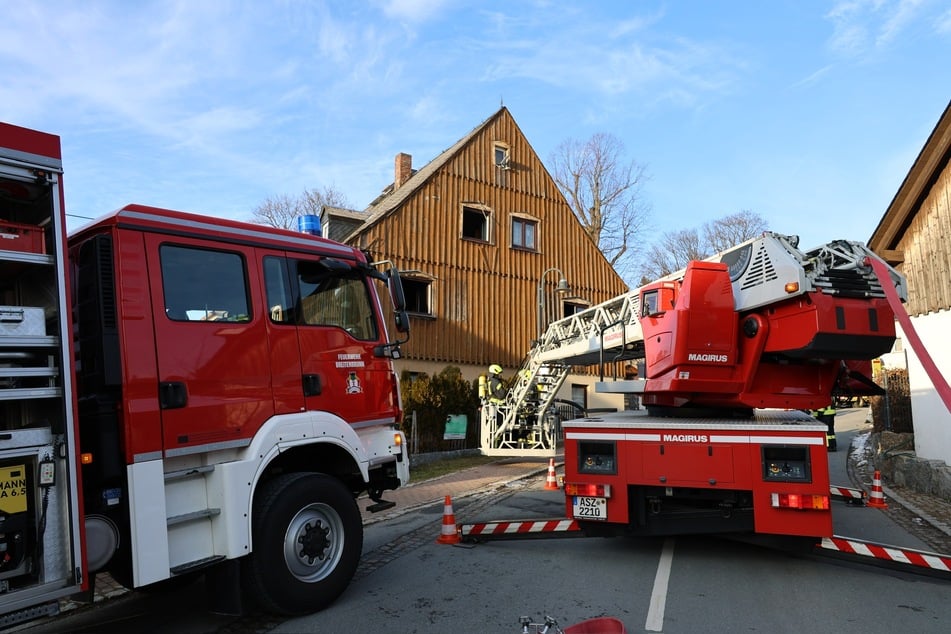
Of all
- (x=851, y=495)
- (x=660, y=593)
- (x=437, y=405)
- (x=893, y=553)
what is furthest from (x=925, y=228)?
(x=437, y=405)

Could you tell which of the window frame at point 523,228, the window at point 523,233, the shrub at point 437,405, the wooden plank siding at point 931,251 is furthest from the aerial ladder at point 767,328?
the window at point 523,233

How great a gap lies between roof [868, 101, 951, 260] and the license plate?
30.3 feet

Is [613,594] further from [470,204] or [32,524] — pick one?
[470,204]

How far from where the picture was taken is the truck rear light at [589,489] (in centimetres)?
672

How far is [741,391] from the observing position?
23.2ft

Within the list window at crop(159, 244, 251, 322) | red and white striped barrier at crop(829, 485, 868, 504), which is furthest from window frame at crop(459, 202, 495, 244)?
window at crop(159, 244, 251, 322)

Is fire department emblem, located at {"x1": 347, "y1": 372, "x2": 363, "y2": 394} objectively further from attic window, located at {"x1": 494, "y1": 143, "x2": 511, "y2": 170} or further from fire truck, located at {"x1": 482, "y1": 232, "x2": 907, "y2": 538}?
attic window, located at {"x1": 494, "y1": 143, "x2": 511, "y2": 170}

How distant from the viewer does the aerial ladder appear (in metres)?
6.38

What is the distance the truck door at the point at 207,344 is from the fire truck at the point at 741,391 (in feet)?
11.4

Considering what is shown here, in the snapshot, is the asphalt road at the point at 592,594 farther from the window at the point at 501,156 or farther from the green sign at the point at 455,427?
the window at the point at 501,156

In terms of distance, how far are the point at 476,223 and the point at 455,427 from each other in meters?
7.38

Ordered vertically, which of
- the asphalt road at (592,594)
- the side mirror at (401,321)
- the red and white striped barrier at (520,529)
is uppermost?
the side mirror at (401,321)

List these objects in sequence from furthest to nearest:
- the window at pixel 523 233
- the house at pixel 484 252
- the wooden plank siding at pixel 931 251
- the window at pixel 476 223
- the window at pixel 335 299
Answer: the window at pixel 523 233
the window at pixel 476 223
the house at pixel 484 252
the wooden plank siding at pixel 931 251
the window at pixel 335 299

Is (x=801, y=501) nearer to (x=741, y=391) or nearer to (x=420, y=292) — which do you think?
(x=741, y=391)
